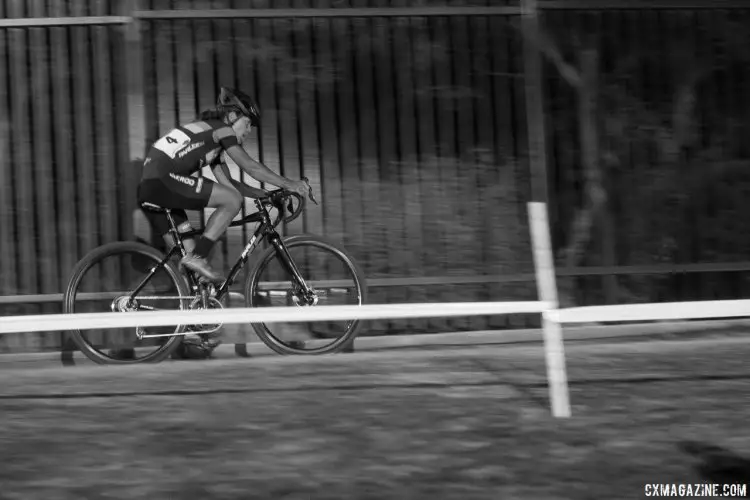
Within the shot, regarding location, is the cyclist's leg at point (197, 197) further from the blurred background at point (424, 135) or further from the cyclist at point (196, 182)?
the blurred background at point (424, 135)

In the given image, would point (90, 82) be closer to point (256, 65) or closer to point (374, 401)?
point (256, 65)

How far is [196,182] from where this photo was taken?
298 inches

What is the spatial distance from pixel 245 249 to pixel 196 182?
1.94ft

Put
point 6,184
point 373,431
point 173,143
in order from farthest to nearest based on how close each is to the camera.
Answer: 1. point 6,184
2. point 173,143
3. point 373,431

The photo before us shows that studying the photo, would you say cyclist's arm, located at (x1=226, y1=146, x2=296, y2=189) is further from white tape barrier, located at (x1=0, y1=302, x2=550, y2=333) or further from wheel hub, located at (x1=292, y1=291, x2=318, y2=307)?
white tape barrier, located at (x1=0, y1=302, x2=550, y2=333)

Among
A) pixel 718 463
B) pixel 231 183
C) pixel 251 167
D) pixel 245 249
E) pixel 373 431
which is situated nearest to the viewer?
pixel 718 463

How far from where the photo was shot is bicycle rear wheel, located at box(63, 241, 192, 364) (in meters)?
7.48

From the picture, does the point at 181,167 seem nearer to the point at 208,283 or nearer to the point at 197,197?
the point at 197,197

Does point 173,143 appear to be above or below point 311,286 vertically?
above

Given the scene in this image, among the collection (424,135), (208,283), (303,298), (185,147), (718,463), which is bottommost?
(718,463)

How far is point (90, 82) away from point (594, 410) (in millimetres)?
4922

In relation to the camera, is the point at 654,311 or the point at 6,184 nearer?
the point at 654,311

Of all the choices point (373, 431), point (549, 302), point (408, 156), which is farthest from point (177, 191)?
point (549, 302)

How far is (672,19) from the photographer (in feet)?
29.2
